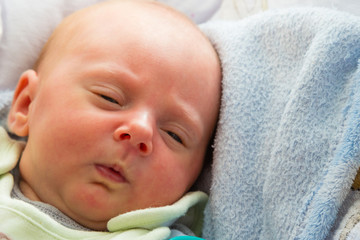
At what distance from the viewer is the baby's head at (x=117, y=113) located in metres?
0.96

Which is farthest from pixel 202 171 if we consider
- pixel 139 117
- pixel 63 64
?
pixel 63 64

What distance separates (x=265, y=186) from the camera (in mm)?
1015

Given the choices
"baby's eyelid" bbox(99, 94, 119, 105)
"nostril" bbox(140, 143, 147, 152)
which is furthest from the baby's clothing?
"baby's eyelid" bbox(99, 94, 119, 105)

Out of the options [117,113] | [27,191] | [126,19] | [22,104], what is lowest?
[27,191]

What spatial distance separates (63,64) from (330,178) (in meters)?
0.63

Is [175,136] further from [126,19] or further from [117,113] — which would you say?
[126,19]

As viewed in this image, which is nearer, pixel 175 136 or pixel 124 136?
pixel 124 136

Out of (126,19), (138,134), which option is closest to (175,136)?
(138,134)

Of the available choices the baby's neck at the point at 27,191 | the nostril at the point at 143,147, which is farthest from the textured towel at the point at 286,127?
the baby's neck at the point at 27,191

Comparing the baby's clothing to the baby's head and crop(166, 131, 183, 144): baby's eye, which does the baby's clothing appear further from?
crop(166, 131, 183, 144): baby's eye

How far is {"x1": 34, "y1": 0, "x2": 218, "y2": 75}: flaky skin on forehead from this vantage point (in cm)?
112

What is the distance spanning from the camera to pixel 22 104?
3.78ft

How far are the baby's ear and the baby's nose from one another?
289 mm

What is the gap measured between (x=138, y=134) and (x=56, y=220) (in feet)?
0.85
